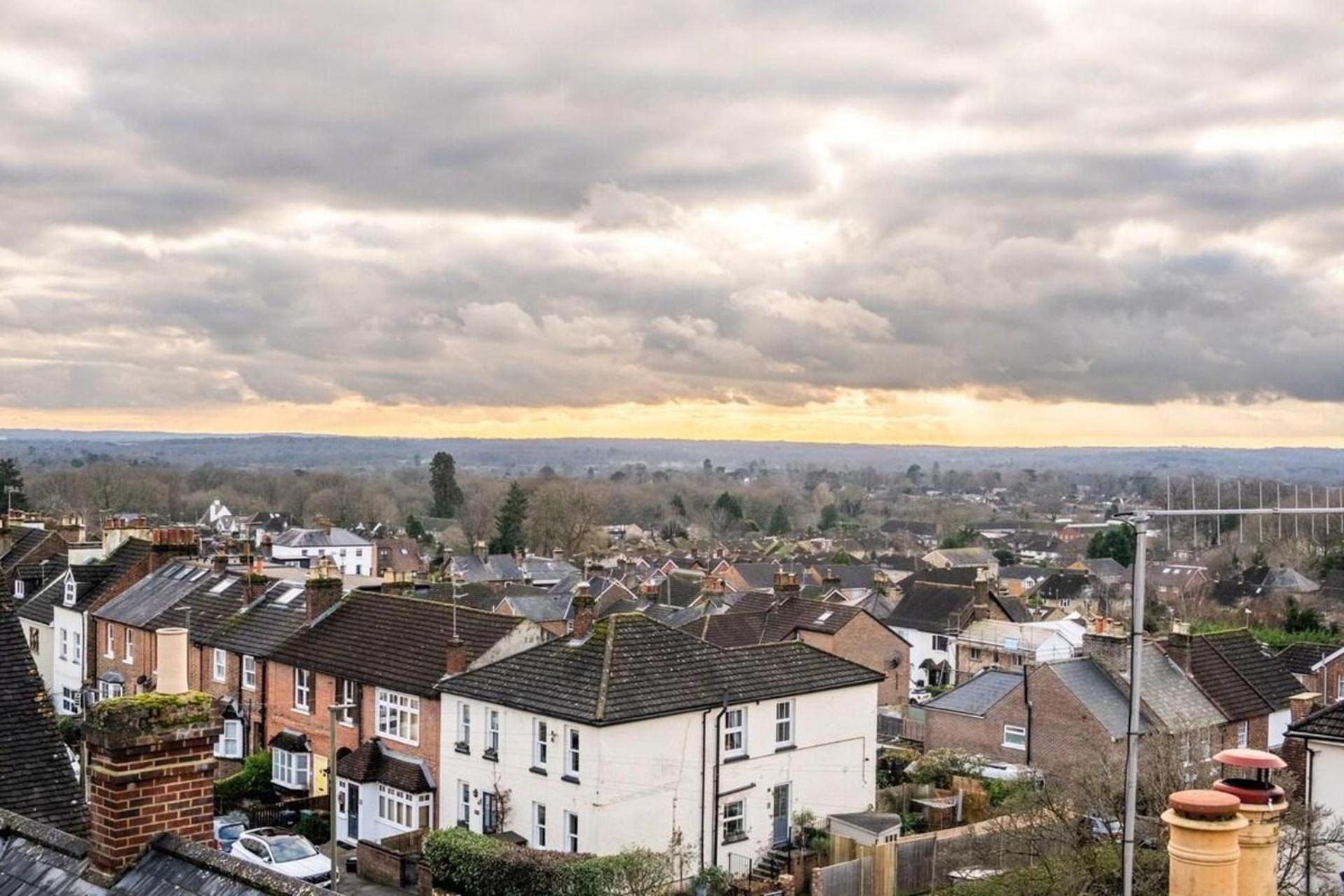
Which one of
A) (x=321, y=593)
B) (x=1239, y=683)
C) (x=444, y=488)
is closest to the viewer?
(x=321, y=593)

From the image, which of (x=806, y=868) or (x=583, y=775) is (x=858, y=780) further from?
(x=583, y=775)

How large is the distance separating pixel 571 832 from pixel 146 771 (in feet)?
62.8

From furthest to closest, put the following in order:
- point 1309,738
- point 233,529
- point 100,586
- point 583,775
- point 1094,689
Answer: point 233,529 → point 100,586 → point 1094,689 → point 583,775 → point 1309,738

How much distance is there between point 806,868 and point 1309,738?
1158cm

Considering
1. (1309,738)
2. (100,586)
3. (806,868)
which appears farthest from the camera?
(100,586)

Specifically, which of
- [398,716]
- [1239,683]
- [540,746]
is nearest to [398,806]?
[398,716]

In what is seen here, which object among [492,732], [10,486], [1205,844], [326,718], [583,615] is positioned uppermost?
[1205,844]

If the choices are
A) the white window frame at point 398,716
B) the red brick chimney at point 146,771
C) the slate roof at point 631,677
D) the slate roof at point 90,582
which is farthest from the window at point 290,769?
the red brick chimney at point 146,771

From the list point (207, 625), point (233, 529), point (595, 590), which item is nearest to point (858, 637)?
point (207, 625)

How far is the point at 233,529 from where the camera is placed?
143250mm

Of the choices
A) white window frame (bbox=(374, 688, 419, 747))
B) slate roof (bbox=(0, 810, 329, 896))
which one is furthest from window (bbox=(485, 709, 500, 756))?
slate roof (bbox=(0, 810, 329, 896))

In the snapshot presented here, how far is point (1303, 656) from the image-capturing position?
51.2 meters

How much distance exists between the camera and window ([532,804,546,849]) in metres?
28.6

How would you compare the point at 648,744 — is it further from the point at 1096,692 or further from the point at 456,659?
the point at 1096,692
